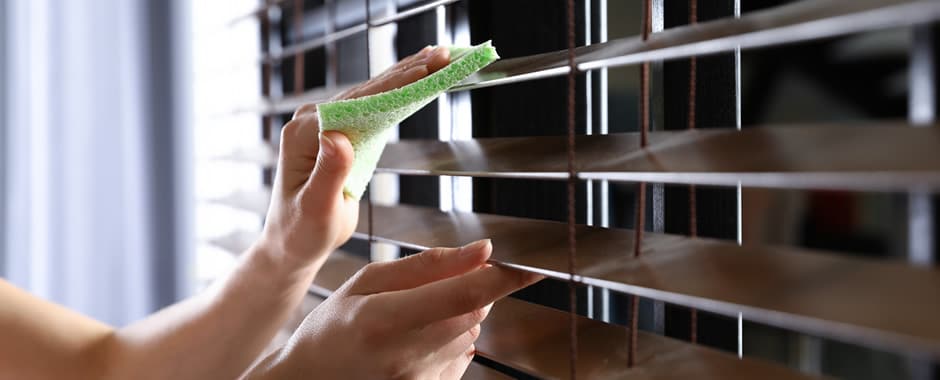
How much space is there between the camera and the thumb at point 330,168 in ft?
1.80

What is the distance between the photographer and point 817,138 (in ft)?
1.20

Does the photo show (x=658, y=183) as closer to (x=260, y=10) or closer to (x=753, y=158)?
(x=753, y=158)

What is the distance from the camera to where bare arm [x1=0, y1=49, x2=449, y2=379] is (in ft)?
2.03

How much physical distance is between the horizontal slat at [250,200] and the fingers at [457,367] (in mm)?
424

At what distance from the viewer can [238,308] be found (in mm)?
787

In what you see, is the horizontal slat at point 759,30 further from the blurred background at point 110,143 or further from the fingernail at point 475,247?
the blurred background at point 110,143

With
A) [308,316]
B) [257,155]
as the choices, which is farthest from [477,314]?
[257,155]

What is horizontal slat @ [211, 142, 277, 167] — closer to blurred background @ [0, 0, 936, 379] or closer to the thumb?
blurred background @ [0, 0, 936, 379]

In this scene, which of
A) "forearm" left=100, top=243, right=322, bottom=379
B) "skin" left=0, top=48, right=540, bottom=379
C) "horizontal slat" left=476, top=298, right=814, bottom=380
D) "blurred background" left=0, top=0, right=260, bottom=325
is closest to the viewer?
"horizontal slat" left=476, top=298, right=814, bottom=380

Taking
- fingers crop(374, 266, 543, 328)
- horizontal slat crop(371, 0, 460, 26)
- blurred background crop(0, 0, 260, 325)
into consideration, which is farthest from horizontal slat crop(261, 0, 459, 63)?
blurred background crop(0, 0, 260, 325)

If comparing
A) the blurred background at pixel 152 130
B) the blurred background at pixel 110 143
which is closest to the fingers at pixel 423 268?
the blurred background at pixel 152 130

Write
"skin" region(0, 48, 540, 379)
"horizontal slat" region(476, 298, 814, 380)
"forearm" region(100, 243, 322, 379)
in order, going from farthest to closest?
"forearm" region(100, 243, 322, 379) → "skin" region(0, 48, 540, 379) → "horizontal slat" region(476, 298, 814, 380)

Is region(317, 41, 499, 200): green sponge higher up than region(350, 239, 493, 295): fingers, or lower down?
higher up

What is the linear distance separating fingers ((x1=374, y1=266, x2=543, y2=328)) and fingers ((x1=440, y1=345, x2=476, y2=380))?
9cm
